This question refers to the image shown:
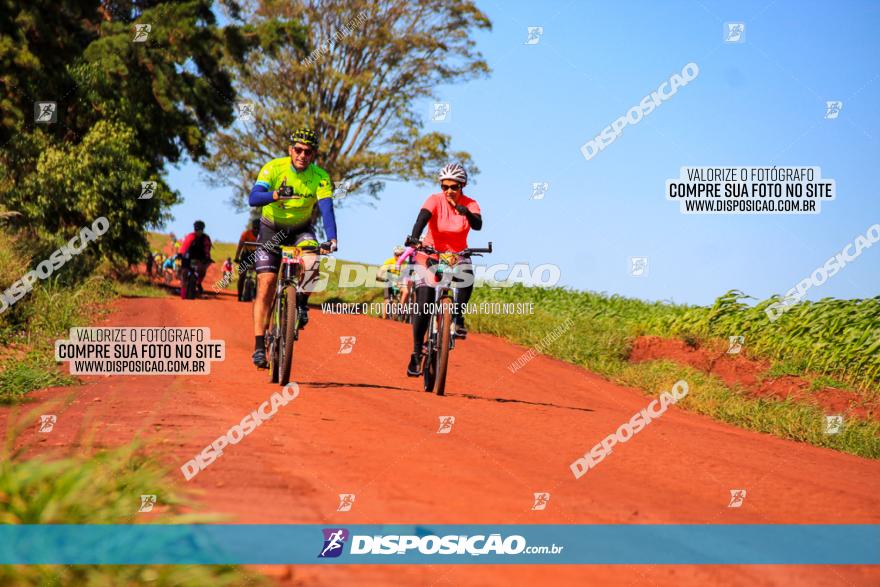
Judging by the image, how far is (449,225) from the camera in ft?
31.2

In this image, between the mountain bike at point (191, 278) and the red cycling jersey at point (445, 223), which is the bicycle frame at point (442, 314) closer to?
the red cycling jersey at point (445, 223)

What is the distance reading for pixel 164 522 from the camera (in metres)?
3.75

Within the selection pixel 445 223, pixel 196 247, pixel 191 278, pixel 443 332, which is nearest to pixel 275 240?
pixel 445 223

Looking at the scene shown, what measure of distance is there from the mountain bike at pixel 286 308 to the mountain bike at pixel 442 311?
48.2 inches

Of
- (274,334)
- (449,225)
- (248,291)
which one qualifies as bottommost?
(274,334)

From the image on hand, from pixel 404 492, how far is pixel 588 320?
16.1 meters

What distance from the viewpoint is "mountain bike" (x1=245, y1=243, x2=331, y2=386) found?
8875 millimetres

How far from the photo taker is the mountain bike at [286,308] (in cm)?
888

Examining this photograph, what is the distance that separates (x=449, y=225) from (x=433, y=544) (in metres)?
5.78

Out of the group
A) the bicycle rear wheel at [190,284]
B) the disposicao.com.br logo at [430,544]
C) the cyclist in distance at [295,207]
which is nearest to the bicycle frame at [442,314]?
the cyclist in distance at [295,207]

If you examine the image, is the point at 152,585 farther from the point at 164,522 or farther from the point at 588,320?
the point at 588,320

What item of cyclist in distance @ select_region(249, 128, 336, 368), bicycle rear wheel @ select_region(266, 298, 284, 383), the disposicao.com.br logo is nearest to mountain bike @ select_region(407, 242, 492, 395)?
cyclist in distance @ select_region(249, 128, 336, 368)

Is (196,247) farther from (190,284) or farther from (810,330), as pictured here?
(810,330)

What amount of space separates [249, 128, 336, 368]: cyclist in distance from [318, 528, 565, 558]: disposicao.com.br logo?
4.99 m
